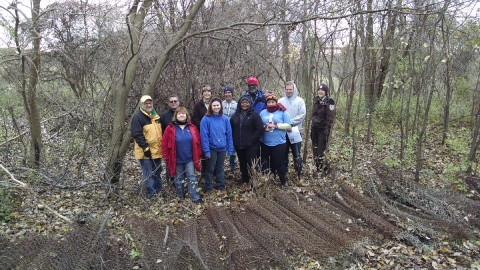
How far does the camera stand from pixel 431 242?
4.15 metres

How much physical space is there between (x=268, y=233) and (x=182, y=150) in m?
1.99

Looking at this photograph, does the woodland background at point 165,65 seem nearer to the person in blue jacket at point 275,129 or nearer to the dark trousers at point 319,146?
the dark trousers at point 319,146

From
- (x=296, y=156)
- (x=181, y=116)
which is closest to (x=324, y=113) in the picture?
(x=296, y=156)

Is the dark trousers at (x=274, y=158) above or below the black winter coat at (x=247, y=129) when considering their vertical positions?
below

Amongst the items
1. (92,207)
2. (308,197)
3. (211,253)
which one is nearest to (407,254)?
(308,197)

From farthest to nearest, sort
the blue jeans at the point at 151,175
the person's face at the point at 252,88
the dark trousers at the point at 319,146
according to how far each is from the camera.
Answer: the dark trousers at the point at 319,146 → the person's face at the point at 252,88 → the blue jeans at the point at 151,175

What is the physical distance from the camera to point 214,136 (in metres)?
5.52

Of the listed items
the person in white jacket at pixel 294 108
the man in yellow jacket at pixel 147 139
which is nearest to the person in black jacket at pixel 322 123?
the person in white jacket at pixel 294 108

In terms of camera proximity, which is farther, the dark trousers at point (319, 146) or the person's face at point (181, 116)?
the dark trousers at point (319, 146)

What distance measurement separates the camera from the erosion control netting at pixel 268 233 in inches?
139

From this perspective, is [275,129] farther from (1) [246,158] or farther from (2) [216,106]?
(2) [216,106]

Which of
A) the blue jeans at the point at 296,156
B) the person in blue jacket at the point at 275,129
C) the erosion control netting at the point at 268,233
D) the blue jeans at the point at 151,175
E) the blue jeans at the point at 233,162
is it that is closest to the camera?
the erosion control netting at the point at 268,233

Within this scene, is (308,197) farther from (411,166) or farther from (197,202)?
(411,166)

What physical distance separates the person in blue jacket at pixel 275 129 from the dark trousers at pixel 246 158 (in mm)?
242
